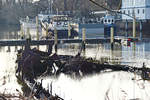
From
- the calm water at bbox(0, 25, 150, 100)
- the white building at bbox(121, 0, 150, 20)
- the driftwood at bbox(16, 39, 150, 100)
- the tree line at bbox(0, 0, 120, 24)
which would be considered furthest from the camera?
the tree line at bbox(0, 0, 120, 24)

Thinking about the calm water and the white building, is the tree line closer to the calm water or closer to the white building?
the white building

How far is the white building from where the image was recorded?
5356 cm

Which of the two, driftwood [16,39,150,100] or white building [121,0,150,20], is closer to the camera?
driftwood [16,39,150,100]

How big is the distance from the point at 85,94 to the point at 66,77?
3.34m

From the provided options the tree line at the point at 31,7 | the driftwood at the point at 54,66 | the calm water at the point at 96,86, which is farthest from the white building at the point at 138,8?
the calm water at the point at 96,86

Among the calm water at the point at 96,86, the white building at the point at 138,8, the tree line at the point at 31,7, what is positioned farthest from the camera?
the tree line at the point at 31,7

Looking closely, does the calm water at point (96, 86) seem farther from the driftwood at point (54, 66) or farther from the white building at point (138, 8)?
the white building at point (138, 8)

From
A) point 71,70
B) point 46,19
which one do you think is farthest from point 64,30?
point 71,70

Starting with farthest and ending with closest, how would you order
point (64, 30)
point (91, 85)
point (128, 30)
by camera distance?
point (128, 30), point (64, 30), point (91, 85)

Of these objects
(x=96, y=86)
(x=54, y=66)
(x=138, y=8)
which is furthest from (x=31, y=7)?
(x=96, y=86)

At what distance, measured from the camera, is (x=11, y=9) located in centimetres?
9006

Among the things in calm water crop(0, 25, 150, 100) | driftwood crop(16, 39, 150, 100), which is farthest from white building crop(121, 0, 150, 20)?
calm water crop(0, 25, 150, 100)

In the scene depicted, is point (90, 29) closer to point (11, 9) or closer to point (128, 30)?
point (128, 30)

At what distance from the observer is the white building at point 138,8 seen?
53562mm
